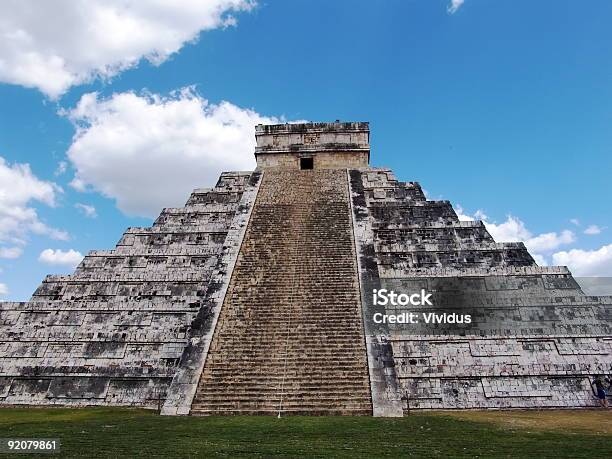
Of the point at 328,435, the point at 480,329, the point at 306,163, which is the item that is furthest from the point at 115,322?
the point at 306,163

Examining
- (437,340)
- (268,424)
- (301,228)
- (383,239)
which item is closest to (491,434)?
(268,424)

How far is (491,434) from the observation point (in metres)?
6.82

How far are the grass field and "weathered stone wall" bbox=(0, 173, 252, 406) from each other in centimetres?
174

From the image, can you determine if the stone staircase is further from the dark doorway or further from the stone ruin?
the dark doorway

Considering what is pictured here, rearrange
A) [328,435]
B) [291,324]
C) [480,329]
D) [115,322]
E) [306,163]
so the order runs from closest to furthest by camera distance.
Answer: [328,435] < [291,324] < [480,329] < [115,322] < [306,163]

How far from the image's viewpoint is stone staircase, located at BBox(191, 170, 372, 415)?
9.15 m

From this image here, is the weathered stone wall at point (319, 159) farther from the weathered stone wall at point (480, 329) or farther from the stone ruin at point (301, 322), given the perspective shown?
the weathered stone wall at point (480, 329)

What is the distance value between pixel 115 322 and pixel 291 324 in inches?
193

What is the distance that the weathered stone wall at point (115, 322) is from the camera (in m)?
10.9

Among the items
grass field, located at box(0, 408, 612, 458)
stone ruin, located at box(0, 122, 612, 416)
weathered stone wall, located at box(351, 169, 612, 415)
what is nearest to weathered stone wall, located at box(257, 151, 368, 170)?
stone ruin, located at box(0, 122, 612, 416)

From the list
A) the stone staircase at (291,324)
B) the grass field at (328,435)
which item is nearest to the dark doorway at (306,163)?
the stone staircase at (291,324)

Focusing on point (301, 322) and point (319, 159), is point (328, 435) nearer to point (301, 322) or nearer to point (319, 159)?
point (301, 322)

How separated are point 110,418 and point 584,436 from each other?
802 cm

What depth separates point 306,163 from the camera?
2058cm
